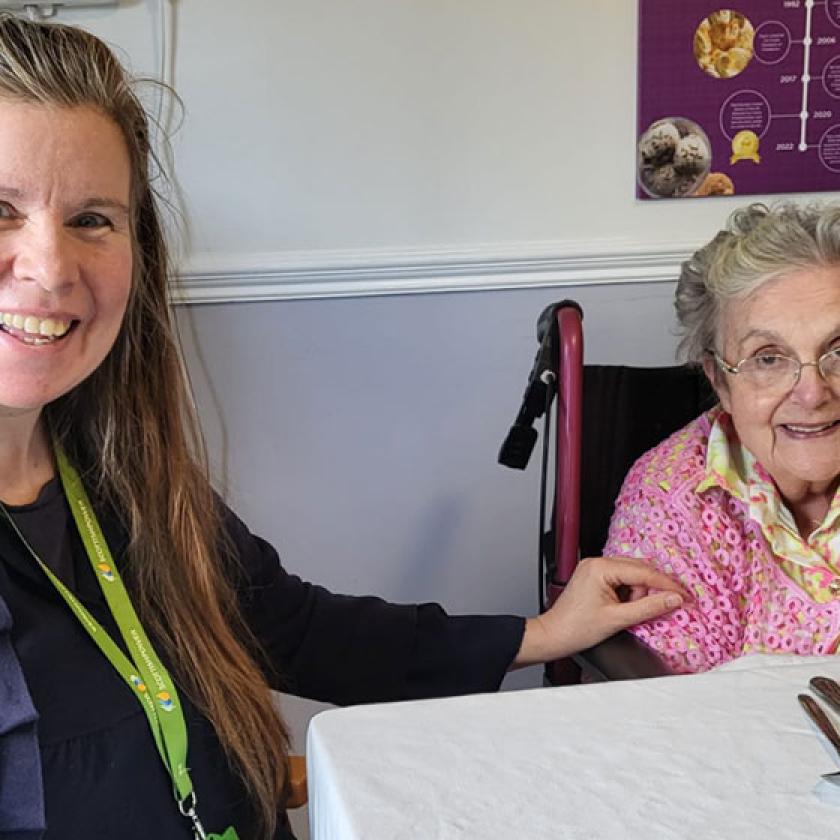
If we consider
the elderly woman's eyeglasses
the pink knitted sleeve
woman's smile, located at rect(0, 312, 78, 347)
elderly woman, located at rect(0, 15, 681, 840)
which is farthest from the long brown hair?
the elderly woman's eyeglasses

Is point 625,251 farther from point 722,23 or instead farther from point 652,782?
point 652,782

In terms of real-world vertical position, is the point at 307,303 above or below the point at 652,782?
above

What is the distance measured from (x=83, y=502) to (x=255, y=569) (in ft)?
0.75

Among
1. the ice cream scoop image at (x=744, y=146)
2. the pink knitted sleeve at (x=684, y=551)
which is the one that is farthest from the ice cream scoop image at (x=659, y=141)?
the pink knitted sleeve at (x=684, y=551)

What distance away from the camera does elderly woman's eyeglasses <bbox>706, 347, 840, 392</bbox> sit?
1442 mm

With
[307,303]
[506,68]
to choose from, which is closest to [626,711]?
[307,303]

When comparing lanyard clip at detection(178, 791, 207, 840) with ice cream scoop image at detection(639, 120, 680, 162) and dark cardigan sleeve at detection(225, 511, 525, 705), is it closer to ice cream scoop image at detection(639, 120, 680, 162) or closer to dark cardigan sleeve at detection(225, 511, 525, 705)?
dark cardigan sleeve at detection(225, 511, 525, 705)

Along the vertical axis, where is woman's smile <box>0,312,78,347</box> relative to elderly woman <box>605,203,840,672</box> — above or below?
above

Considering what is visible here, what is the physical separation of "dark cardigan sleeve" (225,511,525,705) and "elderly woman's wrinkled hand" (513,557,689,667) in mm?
37

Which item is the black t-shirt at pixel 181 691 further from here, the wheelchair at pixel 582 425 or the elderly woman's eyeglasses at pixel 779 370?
the elderly woman's eyeglasses at pixel 779 370

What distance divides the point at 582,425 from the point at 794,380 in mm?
376

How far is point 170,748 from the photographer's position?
1.04 metres

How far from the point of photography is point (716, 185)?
87.9 inches

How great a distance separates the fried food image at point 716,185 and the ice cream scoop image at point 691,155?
25 millimetres
